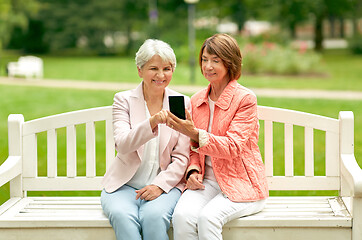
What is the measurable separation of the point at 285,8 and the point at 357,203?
3190cm

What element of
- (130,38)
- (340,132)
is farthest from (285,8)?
(340,132)

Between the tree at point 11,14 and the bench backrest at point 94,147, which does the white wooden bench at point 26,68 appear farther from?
the bench backrest at point 94,147

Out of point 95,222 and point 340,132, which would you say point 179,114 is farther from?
point 340,132

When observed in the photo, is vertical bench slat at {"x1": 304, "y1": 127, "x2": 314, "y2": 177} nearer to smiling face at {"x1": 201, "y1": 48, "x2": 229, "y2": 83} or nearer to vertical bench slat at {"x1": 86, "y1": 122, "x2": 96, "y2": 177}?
smiling face at {"x1": 201, "y1": 48, "x2": 229, "y2": 83}

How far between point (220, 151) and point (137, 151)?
0.56 meters

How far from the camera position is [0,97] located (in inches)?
625

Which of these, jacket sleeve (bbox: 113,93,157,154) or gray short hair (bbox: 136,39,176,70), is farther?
gray short hair (bbox: 136,39,176,70)

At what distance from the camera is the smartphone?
11.5 ft

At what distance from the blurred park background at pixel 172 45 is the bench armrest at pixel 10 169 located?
4.97 feet

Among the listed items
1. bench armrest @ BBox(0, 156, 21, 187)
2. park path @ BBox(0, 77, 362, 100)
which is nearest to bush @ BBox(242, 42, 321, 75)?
park path @ BBox(0, 77, 362, 100)

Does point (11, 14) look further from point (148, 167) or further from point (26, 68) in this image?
point (148, 167)

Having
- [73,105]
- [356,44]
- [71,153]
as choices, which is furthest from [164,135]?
[356,44]

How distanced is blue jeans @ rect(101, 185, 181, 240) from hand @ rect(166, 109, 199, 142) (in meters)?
0.43

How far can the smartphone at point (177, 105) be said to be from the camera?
11.5 feet
